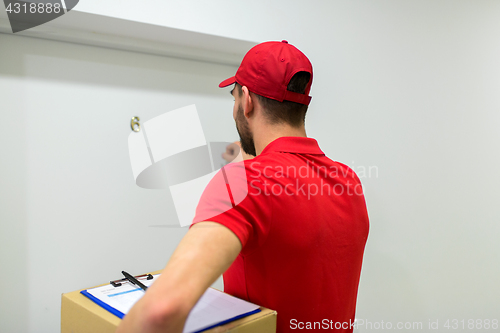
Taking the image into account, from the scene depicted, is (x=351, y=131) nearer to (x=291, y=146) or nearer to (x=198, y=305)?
(x=291, y=146)

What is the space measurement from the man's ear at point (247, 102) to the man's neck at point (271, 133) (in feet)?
0.16

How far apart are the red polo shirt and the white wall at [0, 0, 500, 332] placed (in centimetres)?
71

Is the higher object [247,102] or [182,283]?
[247,102]

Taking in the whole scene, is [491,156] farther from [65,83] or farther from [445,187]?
[65,83]

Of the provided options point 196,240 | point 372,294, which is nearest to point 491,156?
point 372,294

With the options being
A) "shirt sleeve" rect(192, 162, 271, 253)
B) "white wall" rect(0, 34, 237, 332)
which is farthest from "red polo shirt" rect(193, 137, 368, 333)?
"white wall" rect(0, 34, 237, 332)

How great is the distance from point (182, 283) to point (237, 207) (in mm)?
145

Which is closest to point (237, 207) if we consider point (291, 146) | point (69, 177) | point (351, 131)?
point (291, 146)

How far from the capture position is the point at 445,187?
1893 mm

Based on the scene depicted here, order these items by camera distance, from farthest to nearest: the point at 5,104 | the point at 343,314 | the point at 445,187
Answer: the point at 445,187, the point at 5,104, the point at 343,314

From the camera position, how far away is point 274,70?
80cm

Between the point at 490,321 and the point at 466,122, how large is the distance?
41.9 inches

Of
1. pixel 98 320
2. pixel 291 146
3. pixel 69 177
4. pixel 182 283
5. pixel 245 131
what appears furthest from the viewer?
pixel 69 177

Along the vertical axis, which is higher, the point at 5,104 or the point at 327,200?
the point at 5,104
